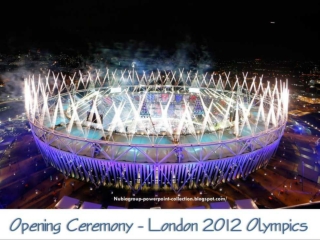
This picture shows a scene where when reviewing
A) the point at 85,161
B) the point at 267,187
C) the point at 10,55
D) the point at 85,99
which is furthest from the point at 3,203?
the point at 10,55

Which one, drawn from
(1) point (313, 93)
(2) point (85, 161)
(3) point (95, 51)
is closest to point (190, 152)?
(2) point (85, 161)

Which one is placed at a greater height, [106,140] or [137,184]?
[106,140]

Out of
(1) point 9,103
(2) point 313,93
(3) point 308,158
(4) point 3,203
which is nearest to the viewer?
(4) point 3,203

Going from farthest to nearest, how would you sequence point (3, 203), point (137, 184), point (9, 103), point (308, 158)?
point (9, 103), point (308, 158), point (137, 184), point (3, 203)

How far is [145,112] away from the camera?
122ft

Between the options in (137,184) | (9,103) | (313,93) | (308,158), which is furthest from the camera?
(313,93)

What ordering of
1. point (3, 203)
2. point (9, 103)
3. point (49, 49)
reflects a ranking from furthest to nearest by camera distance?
point (49, 49), point (9, 103), point (3, 203)

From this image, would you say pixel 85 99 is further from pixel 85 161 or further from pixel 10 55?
pixel 10 55

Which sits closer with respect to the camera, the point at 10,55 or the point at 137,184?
the point at 137,184

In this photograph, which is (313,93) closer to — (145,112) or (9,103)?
(145,112)

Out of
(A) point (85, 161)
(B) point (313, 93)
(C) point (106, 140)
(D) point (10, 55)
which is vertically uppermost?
(D) point (10, 55)

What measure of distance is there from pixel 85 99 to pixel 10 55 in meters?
26.6

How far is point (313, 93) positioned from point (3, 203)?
63.6m

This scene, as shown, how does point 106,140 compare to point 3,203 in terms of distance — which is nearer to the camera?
point 3,203
